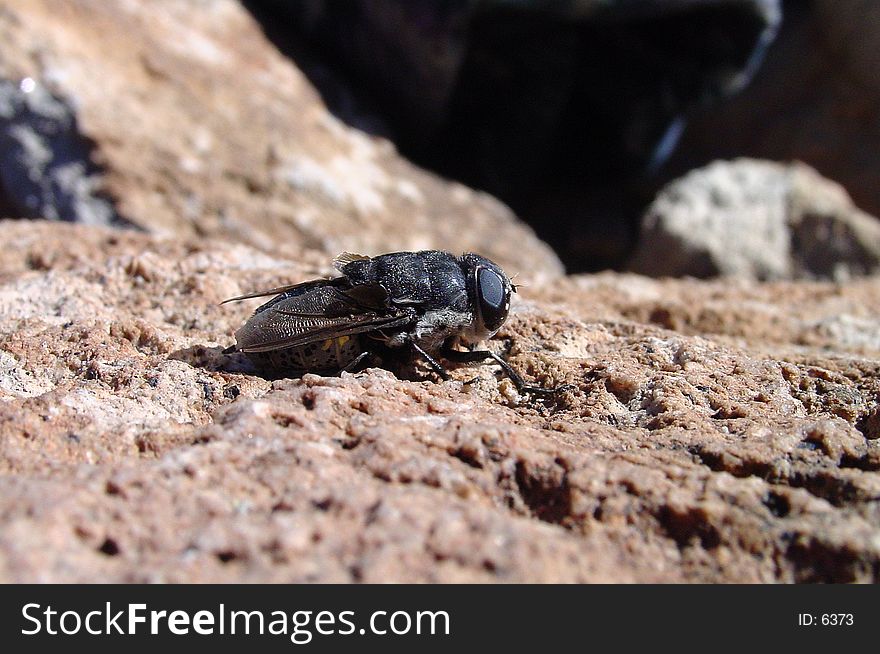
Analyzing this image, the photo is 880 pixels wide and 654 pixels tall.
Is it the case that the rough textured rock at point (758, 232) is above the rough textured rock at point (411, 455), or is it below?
above

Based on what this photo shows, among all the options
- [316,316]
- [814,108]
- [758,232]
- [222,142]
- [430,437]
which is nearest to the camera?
[430,437]

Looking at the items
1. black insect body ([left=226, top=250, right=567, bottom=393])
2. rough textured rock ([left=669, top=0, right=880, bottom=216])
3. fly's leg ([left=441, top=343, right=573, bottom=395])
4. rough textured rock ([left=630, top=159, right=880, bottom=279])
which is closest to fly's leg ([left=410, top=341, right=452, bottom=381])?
black insect body ([left=226, top=250, right=567, bottom=393])

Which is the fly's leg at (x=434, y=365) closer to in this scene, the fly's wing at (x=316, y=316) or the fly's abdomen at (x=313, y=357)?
the fly's wing at (x=316, y=316)

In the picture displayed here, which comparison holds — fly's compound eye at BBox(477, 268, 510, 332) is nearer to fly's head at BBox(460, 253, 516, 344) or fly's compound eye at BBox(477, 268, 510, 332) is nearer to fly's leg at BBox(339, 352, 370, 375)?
fly's head at BBox(460, 253, 516, 344)

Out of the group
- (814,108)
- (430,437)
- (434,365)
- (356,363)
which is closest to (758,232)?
(814,108)

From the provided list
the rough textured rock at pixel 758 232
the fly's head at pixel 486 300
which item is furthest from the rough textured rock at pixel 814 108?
the fly's head at pixel 486 300

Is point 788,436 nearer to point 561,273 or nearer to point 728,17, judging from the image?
point 561,273

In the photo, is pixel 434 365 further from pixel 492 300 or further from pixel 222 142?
pixel 222 142
